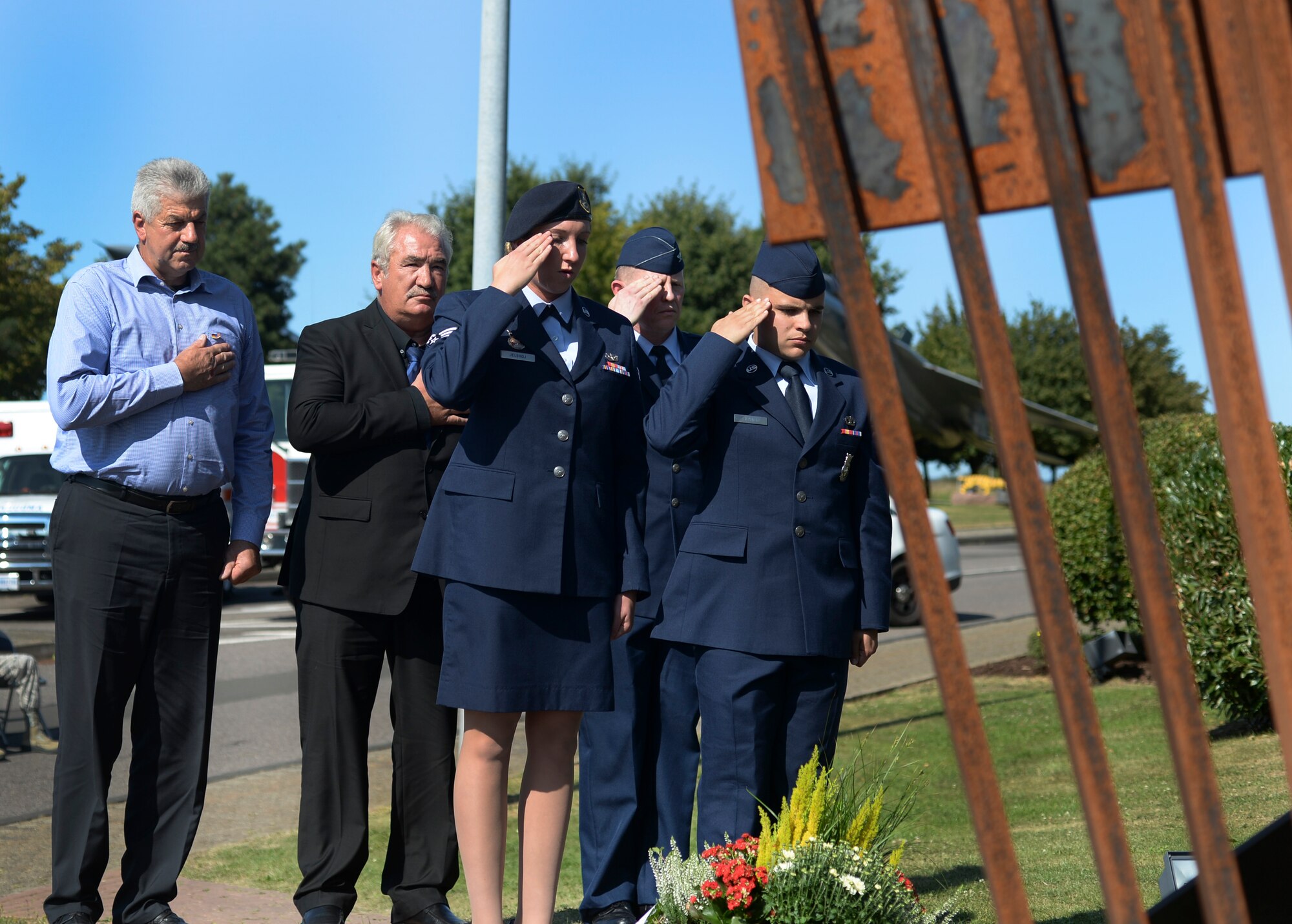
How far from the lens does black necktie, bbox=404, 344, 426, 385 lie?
4.23m

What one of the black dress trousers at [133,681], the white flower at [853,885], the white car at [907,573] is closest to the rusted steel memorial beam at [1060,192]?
the white flower at [853,885]

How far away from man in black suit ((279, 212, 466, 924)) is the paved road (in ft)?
9.78

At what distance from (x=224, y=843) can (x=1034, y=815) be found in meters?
3.60

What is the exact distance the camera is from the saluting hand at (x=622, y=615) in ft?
12.2

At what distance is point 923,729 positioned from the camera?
8.57m

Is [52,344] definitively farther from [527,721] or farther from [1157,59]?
[1157,59]

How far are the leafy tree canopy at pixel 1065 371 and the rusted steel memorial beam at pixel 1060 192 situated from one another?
151 ft

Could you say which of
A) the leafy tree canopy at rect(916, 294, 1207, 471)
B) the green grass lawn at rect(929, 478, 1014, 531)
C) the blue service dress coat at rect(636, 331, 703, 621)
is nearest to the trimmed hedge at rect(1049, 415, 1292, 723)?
the blue service dress coat at rect(636, 331, 703, 621)

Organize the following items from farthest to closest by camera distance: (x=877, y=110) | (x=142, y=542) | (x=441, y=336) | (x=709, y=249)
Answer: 1. (x=709, y=249)
2. (x=142, y=542)
3. (x=441, y=336)
4. (x=877, y=110)

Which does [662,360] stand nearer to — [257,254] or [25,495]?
[25,495]

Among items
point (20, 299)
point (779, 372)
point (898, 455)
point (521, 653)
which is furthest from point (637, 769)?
point (20, 299)

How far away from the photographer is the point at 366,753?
3.99m

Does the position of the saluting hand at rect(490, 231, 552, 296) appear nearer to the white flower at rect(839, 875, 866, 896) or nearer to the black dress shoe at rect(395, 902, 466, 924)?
the white flower at rect(839, 875, 866, 896)

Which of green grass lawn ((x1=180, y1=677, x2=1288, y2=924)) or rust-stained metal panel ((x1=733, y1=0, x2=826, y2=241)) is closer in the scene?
rust-stained metal panel ((x1=733, y1=0, x2=826, y2=241))
